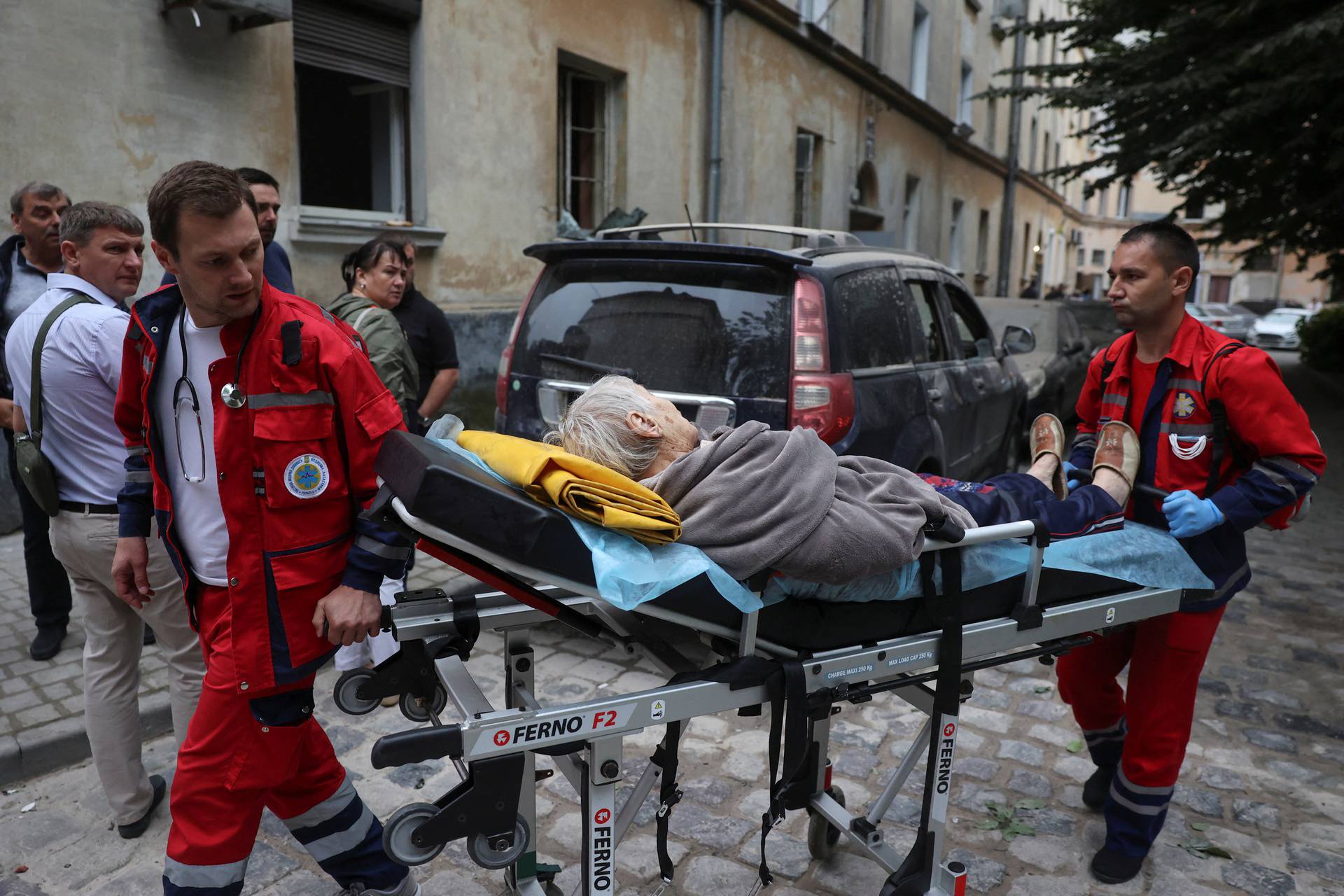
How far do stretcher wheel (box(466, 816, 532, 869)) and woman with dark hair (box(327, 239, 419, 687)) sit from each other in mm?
2114

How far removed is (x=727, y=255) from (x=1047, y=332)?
7521 mm

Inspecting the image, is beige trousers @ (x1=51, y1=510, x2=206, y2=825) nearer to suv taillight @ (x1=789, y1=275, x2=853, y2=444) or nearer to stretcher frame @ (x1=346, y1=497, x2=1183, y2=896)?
stretcher frame @ (x1=346, y1=497, x2=1183, y2=896)

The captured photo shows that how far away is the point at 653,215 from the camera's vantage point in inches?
470

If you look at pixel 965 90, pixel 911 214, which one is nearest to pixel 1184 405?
pixel 911 214

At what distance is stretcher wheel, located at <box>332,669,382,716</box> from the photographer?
2.29 m

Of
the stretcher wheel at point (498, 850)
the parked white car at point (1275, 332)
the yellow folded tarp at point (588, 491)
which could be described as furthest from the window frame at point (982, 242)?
the stretcher wheel at point (498, 850)

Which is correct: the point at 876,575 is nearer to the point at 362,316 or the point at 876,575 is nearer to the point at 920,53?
the point at 362,316

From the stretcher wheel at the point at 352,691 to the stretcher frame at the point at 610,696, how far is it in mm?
18

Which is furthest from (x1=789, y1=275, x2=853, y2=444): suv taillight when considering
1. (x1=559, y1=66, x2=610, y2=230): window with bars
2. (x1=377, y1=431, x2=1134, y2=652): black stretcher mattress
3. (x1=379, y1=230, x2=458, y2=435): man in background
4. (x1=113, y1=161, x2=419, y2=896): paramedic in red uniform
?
(x1=559, y1=66, x2=610, y2=230): window with bars

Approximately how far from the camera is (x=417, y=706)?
2.46 m

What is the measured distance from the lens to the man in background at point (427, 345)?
4859mm

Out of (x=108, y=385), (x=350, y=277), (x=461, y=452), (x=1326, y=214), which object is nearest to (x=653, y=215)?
(x=350, y=277)

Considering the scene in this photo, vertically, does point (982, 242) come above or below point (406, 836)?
above

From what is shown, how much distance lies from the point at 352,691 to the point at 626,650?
66cm
